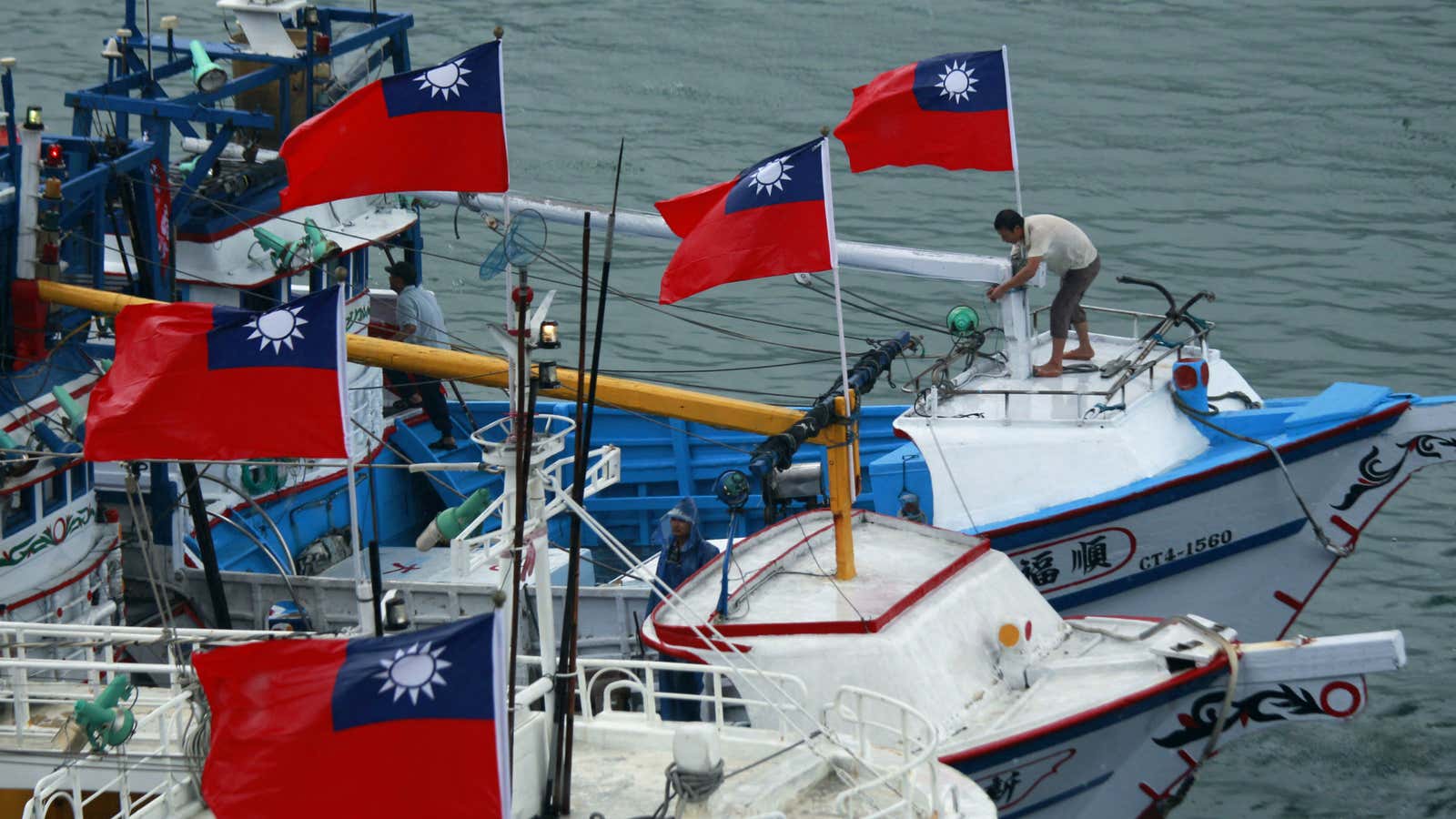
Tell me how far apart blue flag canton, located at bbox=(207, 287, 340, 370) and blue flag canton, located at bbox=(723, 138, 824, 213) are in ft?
11.7

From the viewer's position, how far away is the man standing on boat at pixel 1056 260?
18078 mm

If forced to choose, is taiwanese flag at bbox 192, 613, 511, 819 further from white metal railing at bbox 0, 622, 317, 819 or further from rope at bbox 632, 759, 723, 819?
rope at bbox 632, 759, 723, 819

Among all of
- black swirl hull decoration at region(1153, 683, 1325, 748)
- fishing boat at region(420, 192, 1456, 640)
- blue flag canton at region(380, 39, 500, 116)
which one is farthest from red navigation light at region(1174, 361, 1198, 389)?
blue flag canton at region(380, 39, 500, 116)

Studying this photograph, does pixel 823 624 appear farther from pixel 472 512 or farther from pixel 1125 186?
pixel 1125 186

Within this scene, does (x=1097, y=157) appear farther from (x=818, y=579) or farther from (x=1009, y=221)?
(x=818, y=579)

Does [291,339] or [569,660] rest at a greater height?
[291,339]

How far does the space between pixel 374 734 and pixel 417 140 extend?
17.3 feet

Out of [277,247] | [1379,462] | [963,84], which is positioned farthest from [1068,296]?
[277,247]

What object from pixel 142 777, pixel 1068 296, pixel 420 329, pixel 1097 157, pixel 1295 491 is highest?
pixel 1097 157

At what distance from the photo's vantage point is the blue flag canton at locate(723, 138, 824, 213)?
44.5 ft

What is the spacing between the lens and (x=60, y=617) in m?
16.5

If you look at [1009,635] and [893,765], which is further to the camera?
[1009,635]

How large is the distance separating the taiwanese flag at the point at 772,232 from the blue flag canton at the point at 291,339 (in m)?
2.98

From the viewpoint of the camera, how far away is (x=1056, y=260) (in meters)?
18.4
